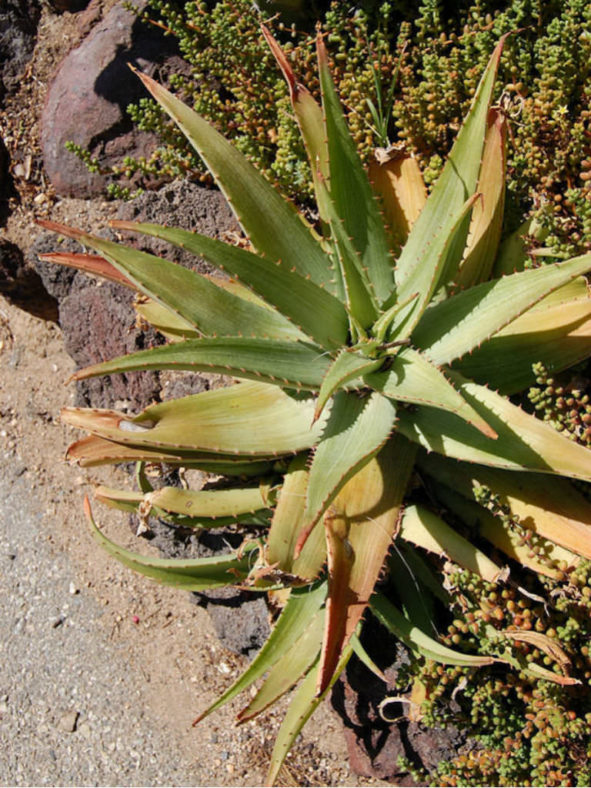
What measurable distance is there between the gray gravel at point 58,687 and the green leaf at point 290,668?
1254 mm

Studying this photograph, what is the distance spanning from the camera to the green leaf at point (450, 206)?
63.7 inches

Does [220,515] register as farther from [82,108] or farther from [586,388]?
[82,108]

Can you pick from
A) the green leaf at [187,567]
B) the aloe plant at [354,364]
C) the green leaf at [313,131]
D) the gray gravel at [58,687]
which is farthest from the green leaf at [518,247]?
the gray gravel at [58,687]

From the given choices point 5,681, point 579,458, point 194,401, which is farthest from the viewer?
point 5,681

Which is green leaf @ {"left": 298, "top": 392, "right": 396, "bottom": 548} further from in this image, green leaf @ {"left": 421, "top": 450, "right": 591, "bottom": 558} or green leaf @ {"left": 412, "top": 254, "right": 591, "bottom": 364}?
green leaf @ {"left": 421, "top": 450, "right": 591, "bottom": 558}

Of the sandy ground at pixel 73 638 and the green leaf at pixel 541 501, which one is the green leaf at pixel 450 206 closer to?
the green leaf at pixel 541 501

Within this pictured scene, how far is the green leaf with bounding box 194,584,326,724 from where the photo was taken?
6.42 feet

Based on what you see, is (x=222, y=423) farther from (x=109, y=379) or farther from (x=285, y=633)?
(x=109, y=379)

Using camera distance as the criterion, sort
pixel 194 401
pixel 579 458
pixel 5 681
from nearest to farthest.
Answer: pixel 579 458
pixel 194 401
pixel 5 681

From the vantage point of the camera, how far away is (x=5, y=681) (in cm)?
323

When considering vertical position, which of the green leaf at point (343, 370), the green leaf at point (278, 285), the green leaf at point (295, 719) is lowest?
the green leaf at point (295, 719)

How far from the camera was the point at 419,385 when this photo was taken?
1546mm

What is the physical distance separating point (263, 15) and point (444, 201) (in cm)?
134

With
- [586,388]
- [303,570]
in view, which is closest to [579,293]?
[586,388]
